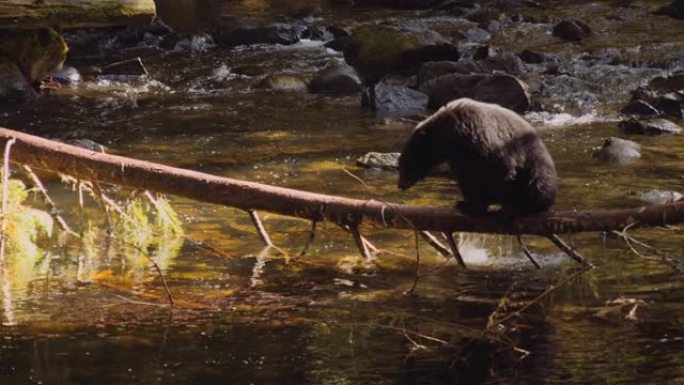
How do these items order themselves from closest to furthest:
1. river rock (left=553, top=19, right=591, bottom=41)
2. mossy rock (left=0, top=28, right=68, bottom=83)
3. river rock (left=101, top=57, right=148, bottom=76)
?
mossy rock (left=0, top=28, right=68, bottom=83), river rock (left=101, top=57, right=148, bottom=76), river rock (left=553, top=19, right=591, bottom=41)

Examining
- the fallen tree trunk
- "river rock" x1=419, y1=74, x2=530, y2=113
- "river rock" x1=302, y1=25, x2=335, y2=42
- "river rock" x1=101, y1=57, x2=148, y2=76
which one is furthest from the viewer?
"river rock" x1=302, y1=25, x2=335, y2=42

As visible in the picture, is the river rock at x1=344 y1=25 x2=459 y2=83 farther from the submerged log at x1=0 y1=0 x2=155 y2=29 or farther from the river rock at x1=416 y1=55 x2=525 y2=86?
the submerged log at x1=0 y1=0 x2=155 y2=29

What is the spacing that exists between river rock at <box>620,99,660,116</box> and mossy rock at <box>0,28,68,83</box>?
27.3 ft

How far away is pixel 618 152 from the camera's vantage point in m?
10.3

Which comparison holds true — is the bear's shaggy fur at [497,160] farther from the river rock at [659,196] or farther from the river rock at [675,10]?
the river rock at [675,10]

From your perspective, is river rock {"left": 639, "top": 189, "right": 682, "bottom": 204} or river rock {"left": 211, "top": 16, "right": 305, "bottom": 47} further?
river rock {"left": 211, "top": 16, "right": 305, "bottom": 47}

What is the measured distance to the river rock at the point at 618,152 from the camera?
10.2 m

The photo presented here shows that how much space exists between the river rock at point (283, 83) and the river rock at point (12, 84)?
3434mm

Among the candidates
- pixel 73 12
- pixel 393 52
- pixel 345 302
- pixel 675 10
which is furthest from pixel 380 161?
pixel 675 10

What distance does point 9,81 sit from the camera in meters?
15.3

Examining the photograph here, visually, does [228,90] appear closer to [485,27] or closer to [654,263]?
[485,27]

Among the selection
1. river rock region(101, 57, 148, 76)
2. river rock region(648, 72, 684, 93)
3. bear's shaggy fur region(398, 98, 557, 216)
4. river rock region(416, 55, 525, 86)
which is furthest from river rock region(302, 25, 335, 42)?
bear's shaggy fur region(398, 98, 557, 216)

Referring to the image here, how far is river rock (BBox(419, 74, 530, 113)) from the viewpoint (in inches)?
523

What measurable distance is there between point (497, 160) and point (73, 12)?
18.0ft
